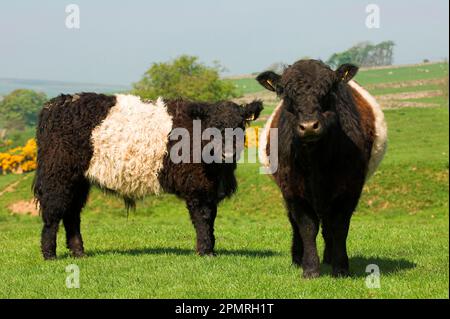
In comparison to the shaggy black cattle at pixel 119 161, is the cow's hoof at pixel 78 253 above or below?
below

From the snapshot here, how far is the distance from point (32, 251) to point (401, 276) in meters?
6.60

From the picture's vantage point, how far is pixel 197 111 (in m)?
10.8

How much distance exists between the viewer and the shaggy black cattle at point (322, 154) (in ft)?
23.4

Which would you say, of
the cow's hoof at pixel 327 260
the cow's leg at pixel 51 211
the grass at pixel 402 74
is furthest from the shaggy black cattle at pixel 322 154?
the grass at pixel 402 74

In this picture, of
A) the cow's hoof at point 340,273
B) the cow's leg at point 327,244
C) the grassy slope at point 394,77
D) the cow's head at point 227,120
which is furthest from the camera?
the grassy slope at point 394,77

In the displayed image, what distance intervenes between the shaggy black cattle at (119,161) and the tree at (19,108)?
100832mm

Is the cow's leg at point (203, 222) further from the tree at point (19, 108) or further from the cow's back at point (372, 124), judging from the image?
the tree at point (19, 108)

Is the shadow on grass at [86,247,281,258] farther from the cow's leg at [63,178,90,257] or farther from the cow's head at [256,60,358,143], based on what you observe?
the cow's head at [256,60,358,143]

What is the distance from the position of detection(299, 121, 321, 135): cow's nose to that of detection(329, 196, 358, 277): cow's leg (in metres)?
1.34

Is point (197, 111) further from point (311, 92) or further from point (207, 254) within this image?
point (311, 92)

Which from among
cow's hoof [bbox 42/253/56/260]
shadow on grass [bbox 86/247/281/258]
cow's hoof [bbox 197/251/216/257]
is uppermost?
cow's hoof [bbox 197/251/216/257]

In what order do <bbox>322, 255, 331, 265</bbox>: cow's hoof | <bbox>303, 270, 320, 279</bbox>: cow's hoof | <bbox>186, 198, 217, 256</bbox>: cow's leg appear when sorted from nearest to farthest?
<bbox>303, 270, 320, 279</bbox>: cow's hoof → <bbox>322, 255, 331, 265</bbox>: cow's hoof → <bbox>186, 198, 217, 256</bbox>: cow's leg

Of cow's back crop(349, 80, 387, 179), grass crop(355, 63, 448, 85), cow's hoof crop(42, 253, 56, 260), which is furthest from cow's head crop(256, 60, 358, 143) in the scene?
grass crop(355, 63, 448, 85)

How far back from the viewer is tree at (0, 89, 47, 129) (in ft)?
359
